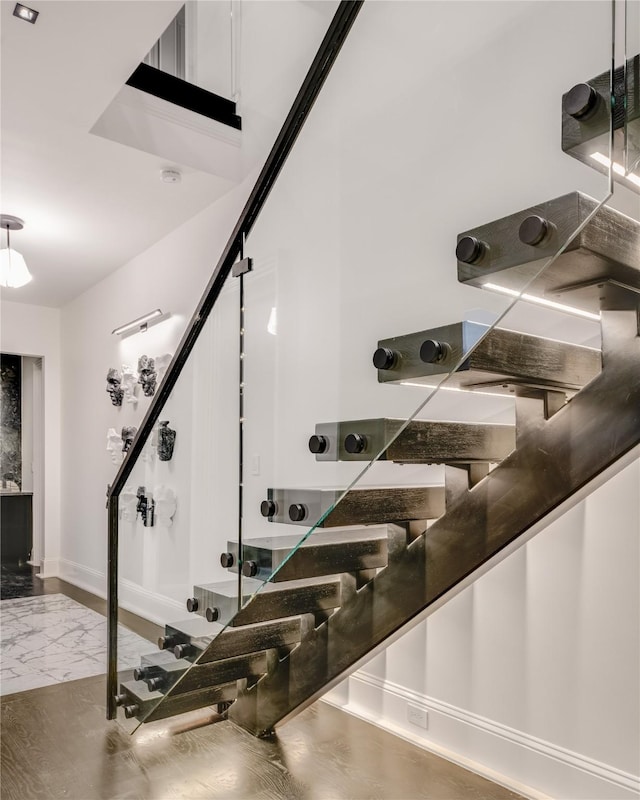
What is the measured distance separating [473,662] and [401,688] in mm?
438

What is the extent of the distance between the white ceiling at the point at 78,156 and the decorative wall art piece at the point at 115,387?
A: 0.95 metres

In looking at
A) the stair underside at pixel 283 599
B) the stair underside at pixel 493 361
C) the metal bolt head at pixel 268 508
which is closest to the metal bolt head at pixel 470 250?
the stair underside at pixel 493 361

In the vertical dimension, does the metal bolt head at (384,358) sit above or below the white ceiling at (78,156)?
below

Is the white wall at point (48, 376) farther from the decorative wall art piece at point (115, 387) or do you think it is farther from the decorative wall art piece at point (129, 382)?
the decorative wall art piece at point (129, 382)

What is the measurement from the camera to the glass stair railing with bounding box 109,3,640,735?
1.16m

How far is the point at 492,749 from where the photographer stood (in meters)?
2.42

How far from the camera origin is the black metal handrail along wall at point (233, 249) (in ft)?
5.43

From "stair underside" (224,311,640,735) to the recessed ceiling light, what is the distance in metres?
2.14

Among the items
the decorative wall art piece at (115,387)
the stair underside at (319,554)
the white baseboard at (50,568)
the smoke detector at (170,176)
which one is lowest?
the white baseboard at (50,568)

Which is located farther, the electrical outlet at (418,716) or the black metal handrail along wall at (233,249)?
the electrical outlet at (418,716)

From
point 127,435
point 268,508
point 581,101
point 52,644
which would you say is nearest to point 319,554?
point 268,508

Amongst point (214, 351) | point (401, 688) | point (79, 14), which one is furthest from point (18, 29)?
point (401, 688)

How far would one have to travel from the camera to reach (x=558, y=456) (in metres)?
1.87

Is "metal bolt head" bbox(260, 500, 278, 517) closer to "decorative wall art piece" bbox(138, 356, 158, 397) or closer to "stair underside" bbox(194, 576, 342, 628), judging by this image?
"stair underside" bbox(194, 576, 342, 628)
